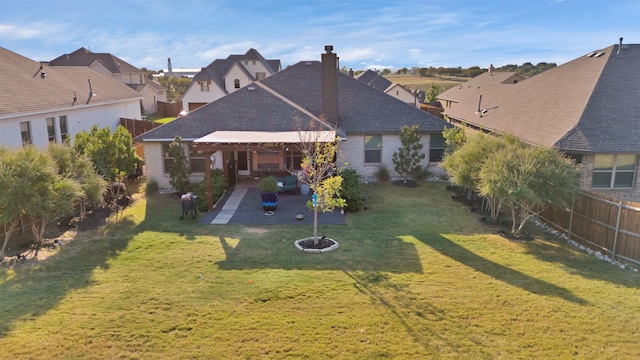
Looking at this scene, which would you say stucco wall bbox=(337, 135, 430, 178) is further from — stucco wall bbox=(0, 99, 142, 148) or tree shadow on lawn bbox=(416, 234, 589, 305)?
stucco wall bbox=(0, 99, 142, 148)

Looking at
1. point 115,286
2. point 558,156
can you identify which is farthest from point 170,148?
point 558,156

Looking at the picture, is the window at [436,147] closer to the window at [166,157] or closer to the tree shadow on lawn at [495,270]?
the tree shadow on lawn at [495,270]

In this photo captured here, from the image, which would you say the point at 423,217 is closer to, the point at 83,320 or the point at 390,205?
the point at 390,205

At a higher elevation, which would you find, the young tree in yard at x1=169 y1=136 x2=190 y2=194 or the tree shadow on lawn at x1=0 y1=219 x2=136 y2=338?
the young tree in yard at x1=169 y1=136 x2=190 y2=194

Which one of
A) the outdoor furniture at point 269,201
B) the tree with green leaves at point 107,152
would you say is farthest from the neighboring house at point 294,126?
the outdoor furniture at point 269,201


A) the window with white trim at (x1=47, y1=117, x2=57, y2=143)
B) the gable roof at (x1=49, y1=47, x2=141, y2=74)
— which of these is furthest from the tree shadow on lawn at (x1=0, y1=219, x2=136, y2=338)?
the gable roof at (x1=49, y1=47, x2=141, y2=74)

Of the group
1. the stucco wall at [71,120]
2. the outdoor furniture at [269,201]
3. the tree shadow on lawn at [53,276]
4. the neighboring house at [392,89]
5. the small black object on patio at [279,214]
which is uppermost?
the neighboring house at [392,89]

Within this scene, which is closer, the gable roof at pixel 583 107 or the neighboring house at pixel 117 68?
the gable roof at pixel 583 107
